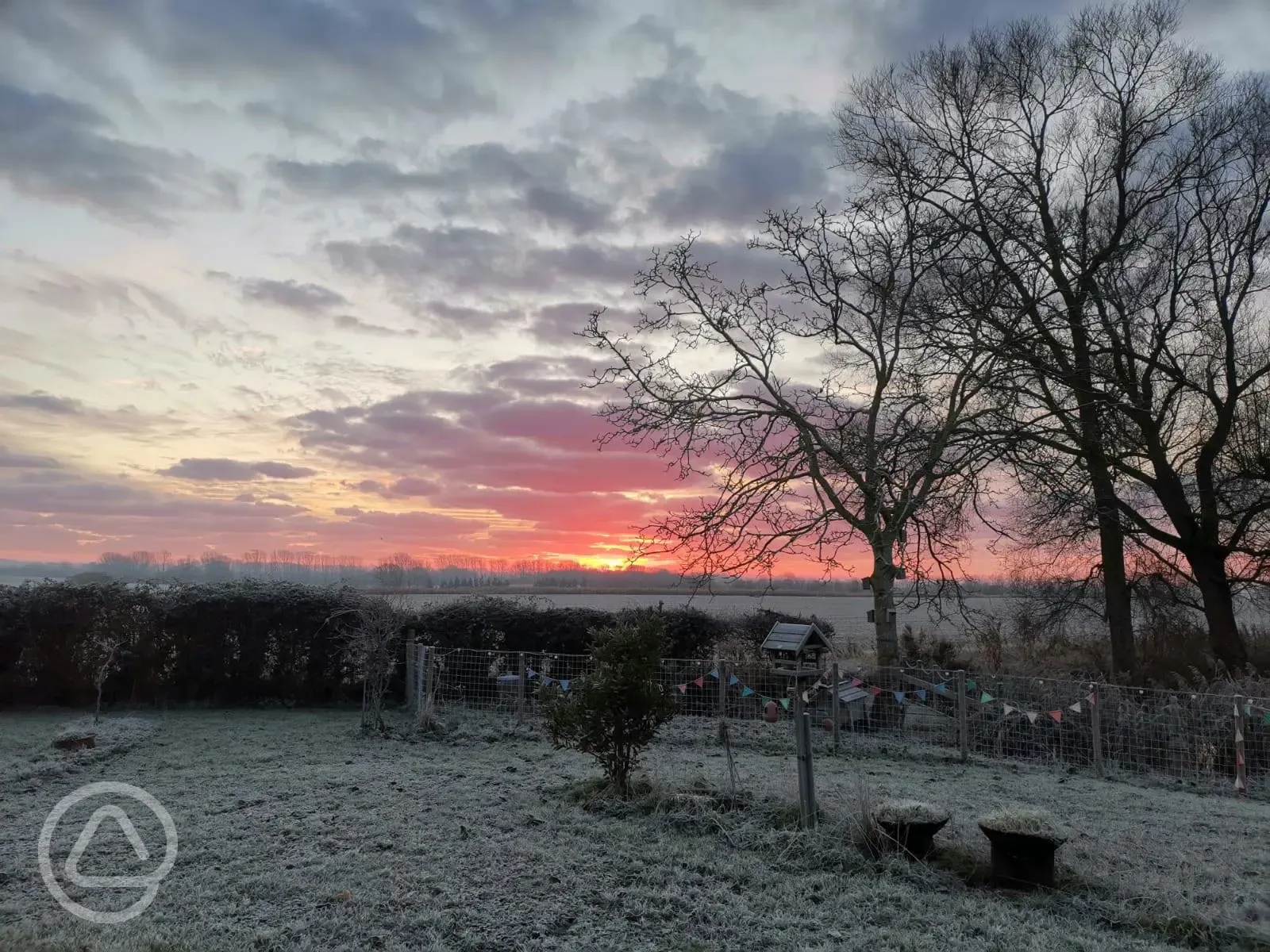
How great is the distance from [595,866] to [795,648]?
7594 millimetres

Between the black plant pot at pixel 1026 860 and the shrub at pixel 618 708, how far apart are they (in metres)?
2.80

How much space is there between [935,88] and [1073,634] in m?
10.8

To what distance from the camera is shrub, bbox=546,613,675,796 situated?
670cm

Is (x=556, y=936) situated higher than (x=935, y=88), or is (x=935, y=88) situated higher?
(x=935, y=88)

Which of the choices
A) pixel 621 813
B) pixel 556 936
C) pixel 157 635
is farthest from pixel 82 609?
pixel 556 936

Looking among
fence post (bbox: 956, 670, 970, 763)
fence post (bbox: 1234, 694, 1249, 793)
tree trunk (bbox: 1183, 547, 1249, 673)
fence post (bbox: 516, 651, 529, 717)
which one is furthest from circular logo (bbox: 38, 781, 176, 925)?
tree trunk (bbox: 1183, 547, 1249, 673)

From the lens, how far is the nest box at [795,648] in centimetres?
1202

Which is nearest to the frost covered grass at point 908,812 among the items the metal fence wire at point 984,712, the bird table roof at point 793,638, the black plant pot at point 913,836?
the black plant pot at point 913,836

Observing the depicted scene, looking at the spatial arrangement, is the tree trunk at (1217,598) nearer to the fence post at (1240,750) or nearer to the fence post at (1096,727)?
the fence post at (1240,750)

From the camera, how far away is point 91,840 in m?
5.36

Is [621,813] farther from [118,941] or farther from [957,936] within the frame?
[118,941]

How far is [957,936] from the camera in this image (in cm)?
407

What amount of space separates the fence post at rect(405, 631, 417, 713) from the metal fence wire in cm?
4

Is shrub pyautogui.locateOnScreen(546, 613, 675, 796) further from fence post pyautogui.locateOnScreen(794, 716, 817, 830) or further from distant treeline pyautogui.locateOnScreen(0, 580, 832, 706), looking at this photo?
distant treeline pyautogui.locateOnScreen(0, 580, 832, 706)
